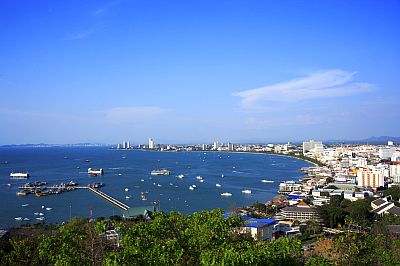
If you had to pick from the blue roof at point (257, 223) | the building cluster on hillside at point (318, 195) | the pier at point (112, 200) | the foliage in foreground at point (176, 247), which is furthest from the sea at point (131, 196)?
the foliage in foreground at point (176, 247)

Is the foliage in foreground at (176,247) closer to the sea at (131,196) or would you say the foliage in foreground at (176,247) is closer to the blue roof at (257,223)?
the blue roof at (257,223)

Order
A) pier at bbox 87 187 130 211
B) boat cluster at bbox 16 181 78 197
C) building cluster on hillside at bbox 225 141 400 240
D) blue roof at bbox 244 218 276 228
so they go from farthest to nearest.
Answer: boat cluster at bbox 16 181 78 197 → pier at bbox 87 187 130 211 → building cluster on hillside at bbox 225 141 400 240 → blue roof at bbox 244 218 276 228

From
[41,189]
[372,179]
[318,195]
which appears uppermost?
[372,179]

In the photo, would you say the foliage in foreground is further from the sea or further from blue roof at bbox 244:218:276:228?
the sea

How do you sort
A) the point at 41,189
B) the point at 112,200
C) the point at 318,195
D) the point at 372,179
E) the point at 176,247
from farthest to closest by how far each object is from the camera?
the point at 372,179
the point at 41,189
the point at 318,195
the point at 112,200
the point at 176,247

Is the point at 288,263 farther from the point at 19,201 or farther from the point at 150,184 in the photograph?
the point at 150,184

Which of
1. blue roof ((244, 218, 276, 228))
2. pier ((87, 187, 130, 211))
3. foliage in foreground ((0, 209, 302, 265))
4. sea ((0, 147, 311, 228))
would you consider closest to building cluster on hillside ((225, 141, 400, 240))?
blue roof ((244, 218, 276, 228))

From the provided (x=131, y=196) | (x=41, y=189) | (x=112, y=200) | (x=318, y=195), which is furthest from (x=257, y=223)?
(x=41, y=189)

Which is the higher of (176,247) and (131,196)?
(176,247)

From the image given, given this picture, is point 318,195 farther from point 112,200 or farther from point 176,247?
point 176,247

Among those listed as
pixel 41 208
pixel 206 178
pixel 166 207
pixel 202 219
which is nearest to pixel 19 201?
pixel 41 208

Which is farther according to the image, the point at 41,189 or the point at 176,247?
the point at 41,189
